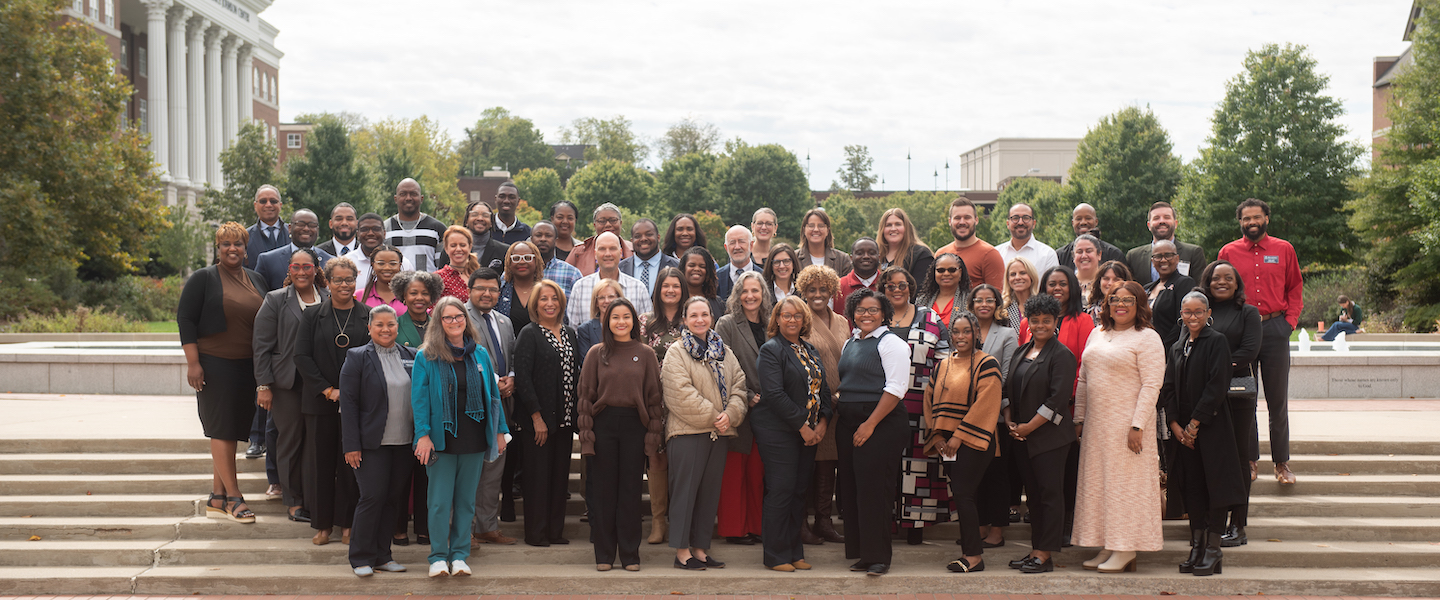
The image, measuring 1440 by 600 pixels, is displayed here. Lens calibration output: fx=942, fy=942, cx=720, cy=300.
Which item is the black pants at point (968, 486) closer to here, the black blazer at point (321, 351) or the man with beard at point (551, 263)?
the man with beard at point (551, 263)

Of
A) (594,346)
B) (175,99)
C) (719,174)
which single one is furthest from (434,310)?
(719,174)

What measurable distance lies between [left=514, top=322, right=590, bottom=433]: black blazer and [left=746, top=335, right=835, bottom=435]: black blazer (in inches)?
52.5

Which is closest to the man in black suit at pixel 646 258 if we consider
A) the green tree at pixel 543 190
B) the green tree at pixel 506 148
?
the green tree at pixel 543 190

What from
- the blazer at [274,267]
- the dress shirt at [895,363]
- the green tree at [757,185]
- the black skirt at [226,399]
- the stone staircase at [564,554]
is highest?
the green tree at [757,185]

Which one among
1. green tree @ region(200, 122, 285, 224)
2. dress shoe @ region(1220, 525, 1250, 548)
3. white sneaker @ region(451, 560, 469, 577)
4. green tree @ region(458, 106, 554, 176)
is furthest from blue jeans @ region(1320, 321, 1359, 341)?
green tree @ region(458, 106, 554, 176)

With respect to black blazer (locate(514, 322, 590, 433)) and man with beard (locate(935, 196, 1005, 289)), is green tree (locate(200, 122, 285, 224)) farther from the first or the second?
man with beard (locate(935, 196, 1005, 289))

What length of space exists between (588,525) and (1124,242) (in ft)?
134

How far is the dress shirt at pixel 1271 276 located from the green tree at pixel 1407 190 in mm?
24342

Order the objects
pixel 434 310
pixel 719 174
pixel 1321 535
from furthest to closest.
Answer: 1. pixel 719 174
2. pixel 1321 535
3. pixel 434 310

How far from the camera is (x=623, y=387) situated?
6391 millimetres

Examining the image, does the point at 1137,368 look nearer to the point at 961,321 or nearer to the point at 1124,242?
the point at 961,321

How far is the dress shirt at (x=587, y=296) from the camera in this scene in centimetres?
766

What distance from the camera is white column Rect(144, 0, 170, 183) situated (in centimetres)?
5101

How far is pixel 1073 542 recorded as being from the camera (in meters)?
6.62
